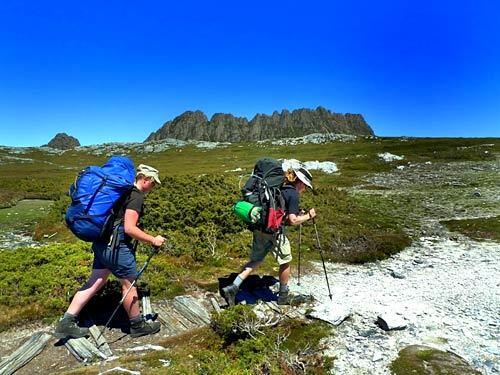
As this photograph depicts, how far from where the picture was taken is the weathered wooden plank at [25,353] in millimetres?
7355

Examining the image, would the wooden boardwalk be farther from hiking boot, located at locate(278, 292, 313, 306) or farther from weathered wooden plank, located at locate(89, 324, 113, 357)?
hiking boot, located at locate(278, 292, 313, 306)

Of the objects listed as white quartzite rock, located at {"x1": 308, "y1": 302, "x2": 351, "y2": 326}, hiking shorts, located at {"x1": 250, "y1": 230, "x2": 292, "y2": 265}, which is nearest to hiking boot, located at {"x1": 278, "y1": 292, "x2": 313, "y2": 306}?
white quartzite rock, located at {"x1": 308, "y1": 302, "x2": 351, "y2": 326}

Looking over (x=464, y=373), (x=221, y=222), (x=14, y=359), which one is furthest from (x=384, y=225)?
(x=14, y=359)

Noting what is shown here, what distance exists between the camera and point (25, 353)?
7773 mm

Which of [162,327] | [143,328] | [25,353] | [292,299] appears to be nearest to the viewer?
[25,353]

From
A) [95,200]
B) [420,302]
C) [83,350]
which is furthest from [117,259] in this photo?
[420,302]

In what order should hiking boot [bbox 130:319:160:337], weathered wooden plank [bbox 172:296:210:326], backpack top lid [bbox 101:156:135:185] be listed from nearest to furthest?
backpack top lid [bbox 101:156:135:185], hiking boot [bbox 130:319:160:337], weathered wooden plank [bbox 172:296:210:326]

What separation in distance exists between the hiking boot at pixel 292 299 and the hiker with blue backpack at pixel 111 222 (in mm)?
3474

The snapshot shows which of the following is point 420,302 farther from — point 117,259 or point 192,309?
point 117,259

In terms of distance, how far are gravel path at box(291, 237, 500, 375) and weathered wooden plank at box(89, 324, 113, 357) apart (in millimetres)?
4412

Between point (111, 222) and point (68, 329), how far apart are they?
2382 mm

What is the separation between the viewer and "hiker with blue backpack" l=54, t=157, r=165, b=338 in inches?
291

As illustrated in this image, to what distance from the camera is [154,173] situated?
8.18 m

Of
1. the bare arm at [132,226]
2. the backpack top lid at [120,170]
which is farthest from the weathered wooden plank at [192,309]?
the backpack top lid at [120,170]
